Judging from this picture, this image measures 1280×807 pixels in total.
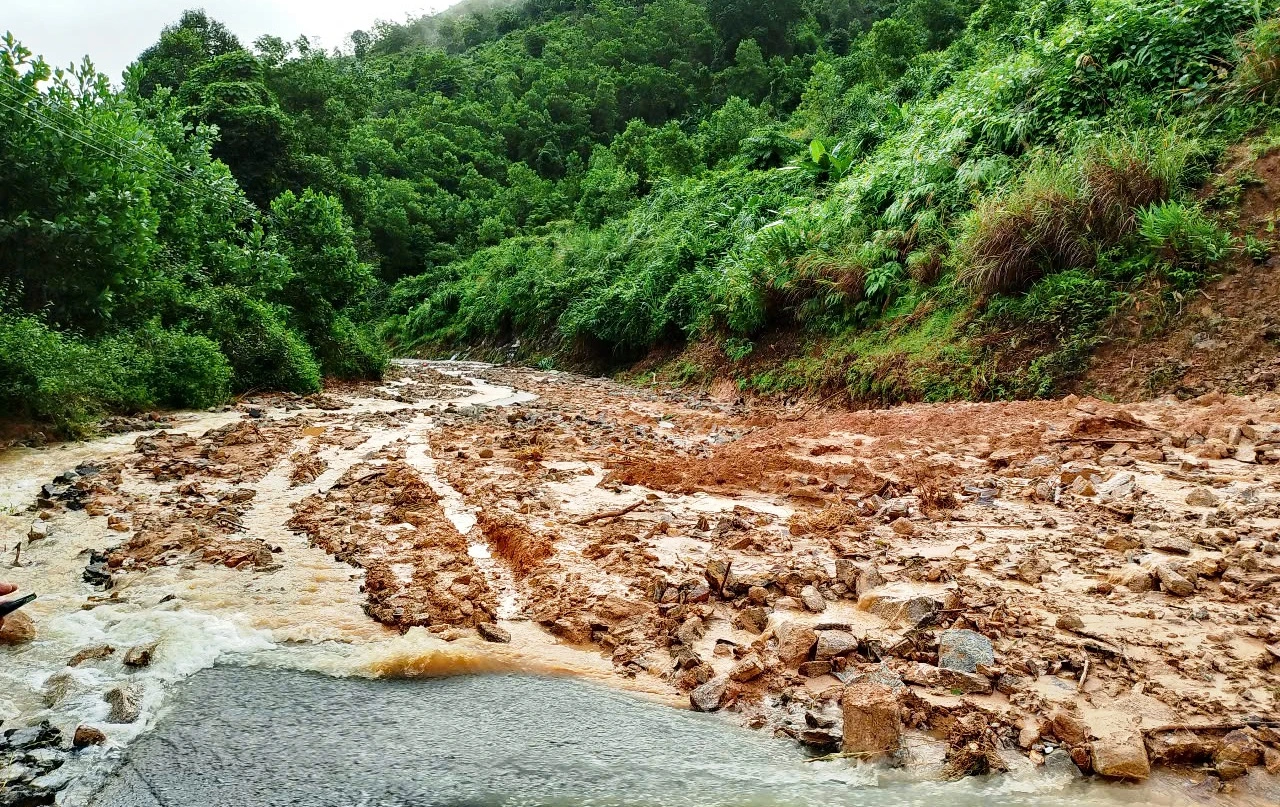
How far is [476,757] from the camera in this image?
8.68 ft

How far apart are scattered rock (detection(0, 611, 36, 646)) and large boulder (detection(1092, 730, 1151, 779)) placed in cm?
463

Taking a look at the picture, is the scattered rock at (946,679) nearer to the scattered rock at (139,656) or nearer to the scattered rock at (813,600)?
the scattered rock at (813,600)

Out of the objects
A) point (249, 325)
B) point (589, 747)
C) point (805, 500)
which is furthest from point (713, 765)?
point (249, 325)

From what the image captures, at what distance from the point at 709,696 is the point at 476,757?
0.96 metres

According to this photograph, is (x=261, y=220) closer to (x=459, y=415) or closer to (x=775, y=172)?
(x=459, y=415)

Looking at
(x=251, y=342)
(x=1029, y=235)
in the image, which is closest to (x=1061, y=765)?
(x=1029, y=235)

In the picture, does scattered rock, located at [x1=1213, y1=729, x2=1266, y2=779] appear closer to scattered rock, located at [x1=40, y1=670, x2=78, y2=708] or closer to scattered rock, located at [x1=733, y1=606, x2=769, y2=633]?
scattered rock, located at [x1=733, y1=606, x2=769, y2=633]

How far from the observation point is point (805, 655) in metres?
3.11

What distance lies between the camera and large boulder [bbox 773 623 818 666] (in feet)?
10.2

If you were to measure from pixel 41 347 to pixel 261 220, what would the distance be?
12226mm

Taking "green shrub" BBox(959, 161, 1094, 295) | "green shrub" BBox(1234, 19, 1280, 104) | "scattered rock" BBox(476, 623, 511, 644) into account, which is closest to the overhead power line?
"scattered rock" BBox(476, 623, 511, 644)

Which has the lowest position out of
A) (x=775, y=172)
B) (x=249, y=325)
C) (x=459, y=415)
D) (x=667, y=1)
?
(x=459, y=415)

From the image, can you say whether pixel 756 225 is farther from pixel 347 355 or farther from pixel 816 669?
pixel 816 669

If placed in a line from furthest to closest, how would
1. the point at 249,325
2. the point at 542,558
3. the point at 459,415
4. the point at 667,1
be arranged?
the point at 667,1
the point at 249,325
the point at 459,415
the point at 542,558
